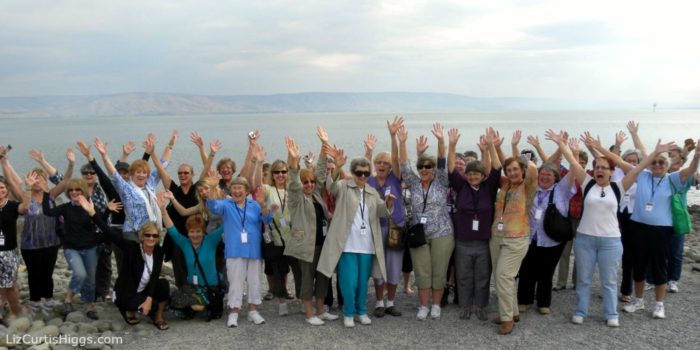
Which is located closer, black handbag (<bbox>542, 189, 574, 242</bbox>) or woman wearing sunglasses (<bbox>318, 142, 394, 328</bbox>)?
woman wearing sunglasses (<bbox>318, 142, 394, 328</bbox>)

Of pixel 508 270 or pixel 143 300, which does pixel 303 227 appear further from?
pixel 508 270

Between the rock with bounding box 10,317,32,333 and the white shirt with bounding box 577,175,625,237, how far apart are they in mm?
7498

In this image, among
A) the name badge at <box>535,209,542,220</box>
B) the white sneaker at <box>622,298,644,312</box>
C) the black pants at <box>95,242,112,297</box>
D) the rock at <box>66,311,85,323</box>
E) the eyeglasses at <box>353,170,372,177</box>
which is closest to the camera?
the eyeglasses at <box>353,170,372,177</box>

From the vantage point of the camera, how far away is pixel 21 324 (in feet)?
21.3

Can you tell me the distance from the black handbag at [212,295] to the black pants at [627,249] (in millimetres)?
5964

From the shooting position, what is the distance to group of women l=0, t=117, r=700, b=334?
6637mm

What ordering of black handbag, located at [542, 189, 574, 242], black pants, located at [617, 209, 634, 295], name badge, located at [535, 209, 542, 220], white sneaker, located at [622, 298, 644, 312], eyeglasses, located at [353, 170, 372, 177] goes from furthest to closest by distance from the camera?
1. black pants, located at [617, 209, 634, 295]
2. white sneaker, located at [622, 298, 644, 312]
3. name badge, located at [535, 209, 542, 220]
4. black handbag, located at [542, 189, 574, 242]
5. eyeglasses, located at [353, 170, 372, 177]

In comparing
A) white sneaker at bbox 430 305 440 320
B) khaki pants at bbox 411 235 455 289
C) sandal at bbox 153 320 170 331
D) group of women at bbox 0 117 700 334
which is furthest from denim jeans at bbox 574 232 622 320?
sandal at bbox 153 320 170 331

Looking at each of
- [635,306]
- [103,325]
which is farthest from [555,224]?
[103,325]

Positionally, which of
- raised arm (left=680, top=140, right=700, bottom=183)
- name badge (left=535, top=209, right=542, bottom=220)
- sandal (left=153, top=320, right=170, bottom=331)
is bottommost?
sandal (left=153, top=320, right=170, bottom=331)

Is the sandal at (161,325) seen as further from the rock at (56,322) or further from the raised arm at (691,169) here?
the raised arm at (691,169)

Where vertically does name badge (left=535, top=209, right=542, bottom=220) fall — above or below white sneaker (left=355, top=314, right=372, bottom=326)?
above

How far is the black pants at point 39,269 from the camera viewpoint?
23.8 ft

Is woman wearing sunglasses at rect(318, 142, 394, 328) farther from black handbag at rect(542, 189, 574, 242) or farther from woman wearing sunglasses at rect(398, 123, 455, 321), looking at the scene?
black handbag at rect(542, 189, 574, 242)
